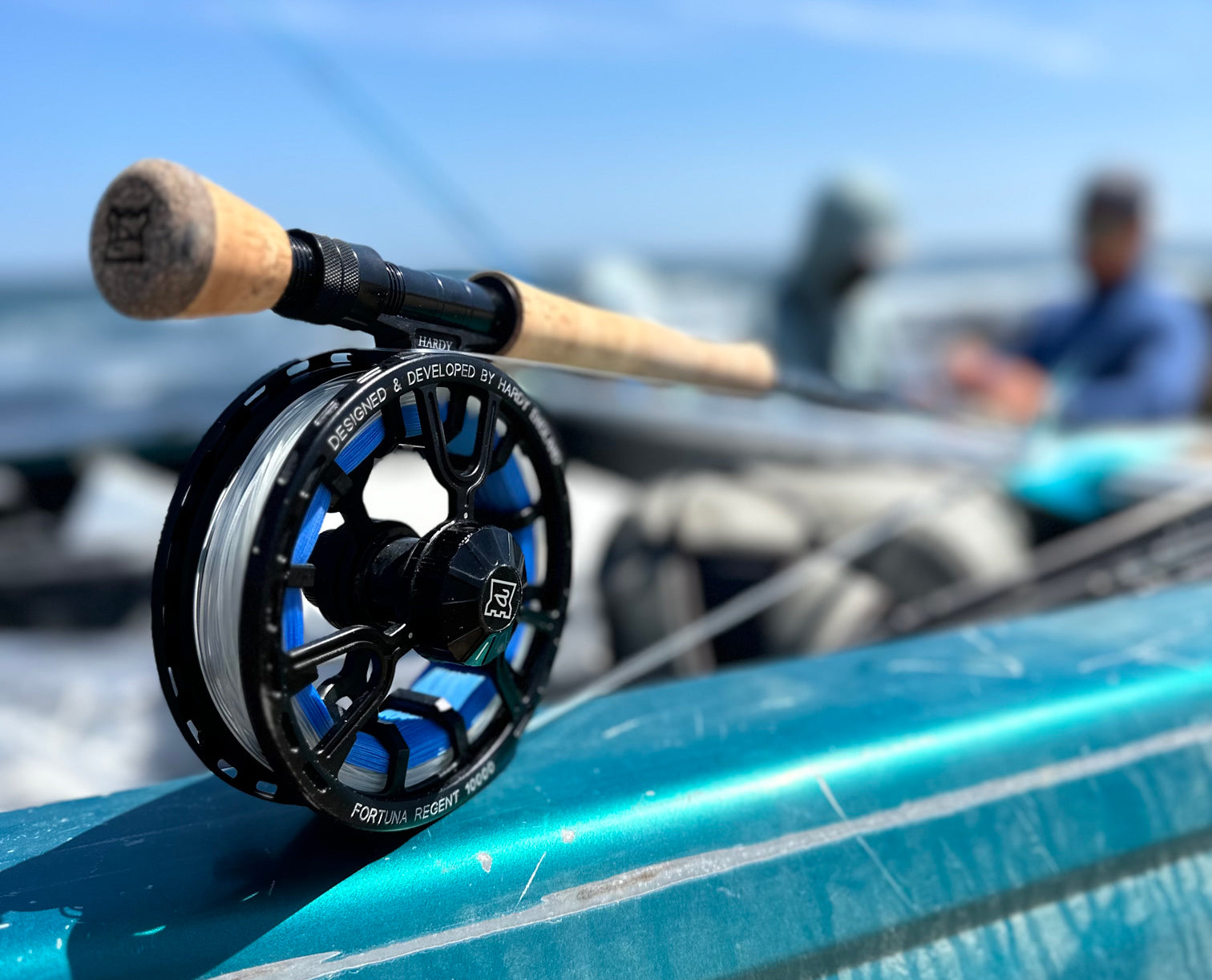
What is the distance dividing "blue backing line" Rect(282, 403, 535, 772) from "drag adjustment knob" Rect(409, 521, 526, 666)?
0.09 metres

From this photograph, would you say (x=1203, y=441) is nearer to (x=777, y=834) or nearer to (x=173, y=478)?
(x=777, y=834)

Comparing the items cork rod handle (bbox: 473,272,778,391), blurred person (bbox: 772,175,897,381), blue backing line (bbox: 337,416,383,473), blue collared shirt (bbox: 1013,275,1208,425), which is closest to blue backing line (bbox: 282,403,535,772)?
blue backing line (bbox: 337,416,383,473)

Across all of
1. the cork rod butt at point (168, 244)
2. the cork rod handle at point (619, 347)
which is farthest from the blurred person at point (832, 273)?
the cork rod butt at point (168, 244)

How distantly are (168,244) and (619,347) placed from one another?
0.60 metres

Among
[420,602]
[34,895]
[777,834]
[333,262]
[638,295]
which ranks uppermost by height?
[638,295]

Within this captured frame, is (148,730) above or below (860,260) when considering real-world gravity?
below

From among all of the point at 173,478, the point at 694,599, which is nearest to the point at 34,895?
the point at 694,599

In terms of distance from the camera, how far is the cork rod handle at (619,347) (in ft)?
3.83

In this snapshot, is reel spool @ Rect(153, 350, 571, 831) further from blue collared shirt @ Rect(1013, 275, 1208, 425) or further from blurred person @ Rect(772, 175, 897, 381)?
Answer: blurred person @ Rect(772, 175, 897, 381)

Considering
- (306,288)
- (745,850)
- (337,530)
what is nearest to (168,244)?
(306,288)

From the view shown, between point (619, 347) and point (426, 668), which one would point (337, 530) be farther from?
point (619, 347)

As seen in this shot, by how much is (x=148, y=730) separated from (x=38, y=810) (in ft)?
4.54

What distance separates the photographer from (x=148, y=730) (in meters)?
2.42

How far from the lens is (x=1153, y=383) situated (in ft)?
14.0
